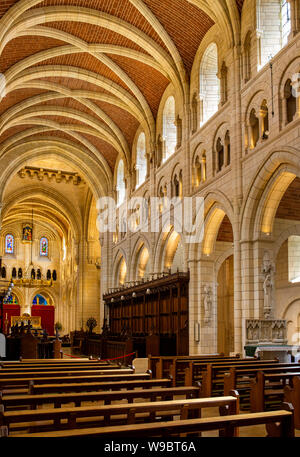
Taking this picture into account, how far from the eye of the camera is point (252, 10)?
15.4m

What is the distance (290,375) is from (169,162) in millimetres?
15572

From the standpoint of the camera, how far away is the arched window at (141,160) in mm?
27469

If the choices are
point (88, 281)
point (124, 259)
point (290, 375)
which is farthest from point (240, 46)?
point (88, 281)

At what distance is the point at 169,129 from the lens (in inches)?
937

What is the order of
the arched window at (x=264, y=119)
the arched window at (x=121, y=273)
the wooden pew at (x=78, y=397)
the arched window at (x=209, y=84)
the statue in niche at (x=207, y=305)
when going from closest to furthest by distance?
the wooden pew at (x=78, y=397)
the arched window at (x=264, y=119)
the statue in niche at (x=207, y=305)
the arched window at (x=209, y=84)
the arched window at (x=121, y=273)

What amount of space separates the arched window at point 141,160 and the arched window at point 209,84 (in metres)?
8.13

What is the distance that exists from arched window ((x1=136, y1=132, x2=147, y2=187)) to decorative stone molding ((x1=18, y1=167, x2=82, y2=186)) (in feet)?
44.1

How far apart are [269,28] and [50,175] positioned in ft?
89.5

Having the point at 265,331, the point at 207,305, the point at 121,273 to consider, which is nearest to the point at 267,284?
the point at 265,331

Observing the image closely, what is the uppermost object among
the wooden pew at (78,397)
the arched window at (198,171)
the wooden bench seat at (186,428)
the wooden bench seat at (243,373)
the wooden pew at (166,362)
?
the arched window at (198,171)

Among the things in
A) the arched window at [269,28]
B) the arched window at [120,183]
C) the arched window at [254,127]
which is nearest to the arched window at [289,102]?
the arched window at [254,127]

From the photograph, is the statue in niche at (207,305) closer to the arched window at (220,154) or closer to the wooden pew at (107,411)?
the arched window at (220,154)
